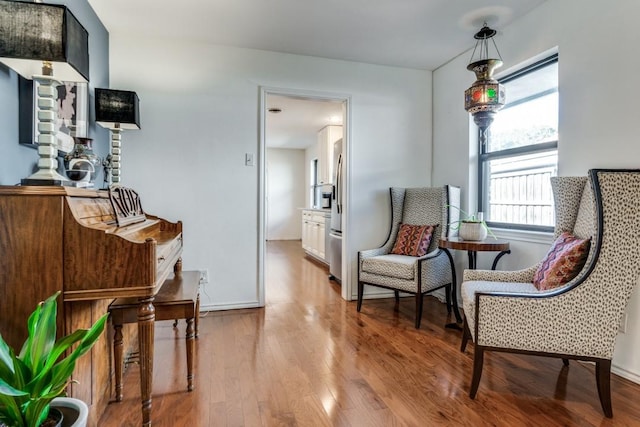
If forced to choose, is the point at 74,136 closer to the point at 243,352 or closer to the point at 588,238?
the point at 243,352

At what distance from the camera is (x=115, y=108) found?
247cm

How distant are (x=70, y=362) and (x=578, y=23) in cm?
319

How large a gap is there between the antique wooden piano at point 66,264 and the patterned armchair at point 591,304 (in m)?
1.59

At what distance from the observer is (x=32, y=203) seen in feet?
4.14

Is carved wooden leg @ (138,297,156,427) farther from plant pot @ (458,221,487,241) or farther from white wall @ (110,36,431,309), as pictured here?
plant pot @ (458,221,487,241)

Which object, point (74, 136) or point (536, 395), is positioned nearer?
point (536, 395)

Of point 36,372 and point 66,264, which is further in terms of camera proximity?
point 66,264

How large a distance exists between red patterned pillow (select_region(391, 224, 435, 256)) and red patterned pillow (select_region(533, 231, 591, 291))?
3.80 feet

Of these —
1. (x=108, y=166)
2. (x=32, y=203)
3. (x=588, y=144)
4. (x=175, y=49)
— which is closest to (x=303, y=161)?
(x=175, y=49)

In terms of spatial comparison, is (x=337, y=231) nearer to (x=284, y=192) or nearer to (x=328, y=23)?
(x=328, y=23)

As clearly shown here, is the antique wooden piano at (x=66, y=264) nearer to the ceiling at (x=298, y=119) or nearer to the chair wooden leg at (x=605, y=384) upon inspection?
the chair wooden leg at (x=605, y=384)

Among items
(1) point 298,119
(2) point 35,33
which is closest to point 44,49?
(2) point 35,33

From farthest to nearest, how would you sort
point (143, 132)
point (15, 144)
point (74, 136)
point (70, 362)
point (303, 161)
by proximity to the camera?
point (303, 161)
point (143, 132)
point (74, 136)
point (15, 144)
point (70, 362)

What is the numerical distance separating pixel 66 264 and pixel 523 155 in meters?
3.04
